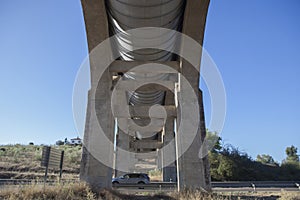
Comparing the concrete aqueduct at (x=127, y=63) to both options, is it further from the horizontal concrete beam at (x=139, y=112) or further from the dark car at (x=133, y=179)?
the dark car at (x=133, y=179)

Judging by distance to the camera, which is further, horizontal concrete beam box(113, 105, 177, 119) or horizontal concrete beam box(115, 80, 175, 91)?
horizontal concrete beam box(113, 105, 177, 119)

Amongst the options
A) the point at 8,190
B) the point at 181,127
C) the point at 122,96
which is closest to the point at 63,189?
the point at 8,190

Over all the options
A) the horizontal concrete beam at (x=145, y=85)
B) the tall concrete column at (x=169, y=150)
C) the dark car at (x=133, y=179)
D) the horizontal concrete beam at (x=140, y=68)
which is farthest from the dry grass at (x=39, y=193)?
the tall concrete column at (x=169, y=150)

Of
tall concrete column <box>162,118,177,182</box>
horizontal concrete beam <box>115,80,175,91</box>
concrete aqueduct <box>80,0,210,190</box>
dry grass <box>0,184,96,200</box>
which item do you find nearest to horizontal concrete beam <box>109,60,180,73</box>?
concrete aqueduct <box>80,0,210,190</box>

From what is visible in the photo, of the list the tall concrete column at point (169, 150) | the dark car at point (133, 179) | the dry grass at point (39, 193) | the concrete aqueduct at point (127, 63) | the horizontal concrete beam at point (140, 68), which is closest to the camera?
the dry grass at point (39, 193)

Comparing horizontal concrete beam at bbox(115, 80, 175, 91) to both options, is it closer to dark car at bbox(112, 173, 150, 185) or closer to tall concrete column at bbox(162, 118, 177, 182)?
tall concrete column at bbox(162, 118, 177, 182)

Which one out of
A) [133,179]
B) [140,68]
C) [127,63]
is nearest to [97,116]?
[127,63]

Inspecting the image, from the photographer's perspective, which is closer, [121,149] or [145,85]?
[145,85]

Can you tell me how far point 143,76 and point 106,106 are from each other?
366cm

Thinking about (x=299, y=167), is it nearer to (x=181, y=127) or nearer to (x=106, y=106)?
(x=181, y=127)

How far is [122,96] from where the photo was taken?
59.3ft

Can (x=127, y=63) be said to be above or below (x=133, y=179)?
above

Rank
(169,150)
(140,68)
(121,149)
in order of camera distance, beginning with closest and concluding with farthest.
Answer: (140,68) < (169,150) < (121,149)

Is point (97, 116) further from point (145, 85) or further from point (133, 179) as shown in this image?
point (133, 179)
